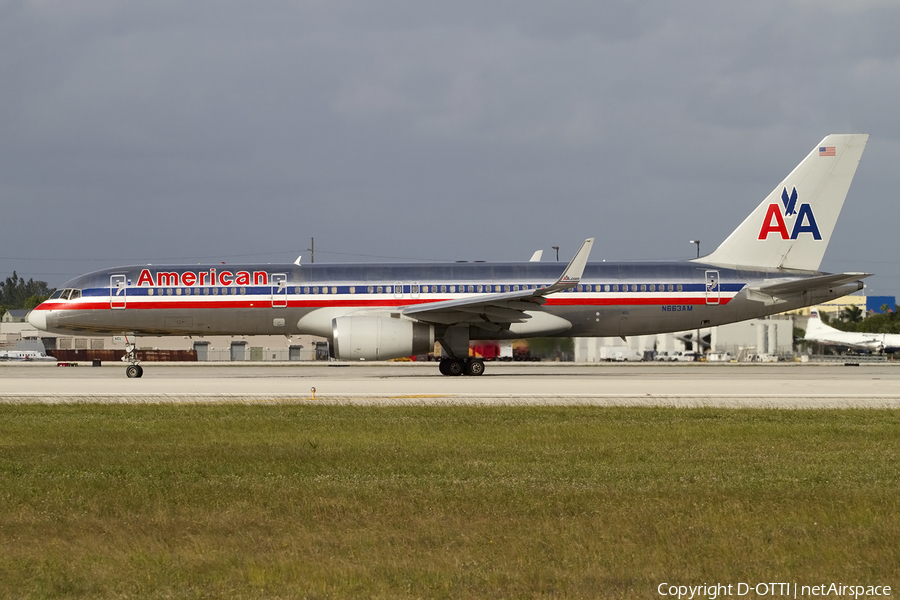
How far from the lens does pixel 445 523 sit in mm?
8555

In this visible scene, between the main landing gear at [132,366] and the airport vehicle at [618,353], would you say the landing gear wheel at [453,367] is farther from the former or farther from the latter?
the airport vehicle at [618,353]

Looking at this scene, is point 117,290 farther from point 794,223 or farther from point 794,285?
point 794,223

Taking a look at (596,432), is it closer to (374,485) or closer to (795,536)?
(374,485)

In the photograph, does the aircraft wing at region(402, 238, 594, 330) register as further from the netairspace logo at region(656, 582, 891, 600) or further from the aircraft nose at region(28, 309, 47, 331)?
the netairspace logo at region(656, 582, 891, 600)

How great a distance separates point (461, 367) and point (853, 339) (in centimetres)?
6341

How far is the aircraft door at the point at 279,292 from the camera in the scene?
113ft

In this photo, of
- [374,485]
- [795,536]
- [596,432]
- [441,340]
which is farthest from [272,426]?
[441,340]

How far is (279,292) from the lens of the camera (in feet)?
113

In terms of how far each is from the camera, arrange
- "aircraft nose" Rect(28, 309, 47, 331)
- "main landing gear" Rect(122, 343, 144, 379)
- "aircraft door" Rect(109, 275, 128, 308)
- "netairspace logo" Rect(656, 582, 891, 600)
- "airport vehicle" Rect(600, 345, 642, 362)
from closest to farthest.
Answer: "netairspace logo" Rect(656, 582, 891, 600), "main landing gear" Rect(122, 343, 144, 379), "aircraft door" Rect(109, 275, 128, 308), "aircraft nose" Rect(28, 309, 47, 331), "airport vehicle" Rect(600, 345, 642, 362)

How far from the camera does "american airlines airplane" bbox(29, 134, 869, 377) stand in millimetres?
34219

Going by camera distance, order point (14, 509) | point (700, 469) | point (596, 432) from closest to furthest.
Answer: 1. point (14, 509)
2. point (700, 469)
3. point (596, 432)

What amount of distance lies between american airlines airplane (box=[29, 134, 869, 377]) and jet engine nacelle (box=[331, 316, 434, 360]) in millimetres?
1848

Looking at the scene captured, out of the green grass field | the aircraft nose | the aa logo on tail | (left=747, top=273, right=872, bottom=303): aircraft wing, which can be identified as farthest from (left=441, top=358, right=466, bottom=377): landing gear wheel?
the green grass field

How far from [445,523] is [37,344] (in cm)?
9301
